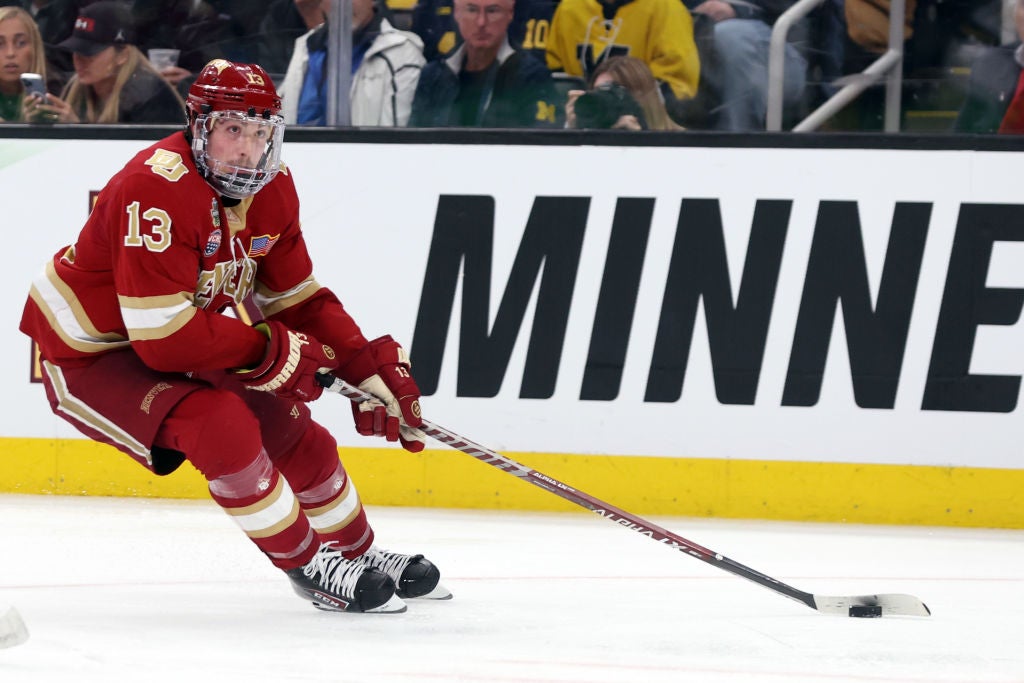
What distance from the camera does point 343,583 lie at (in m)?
2.75

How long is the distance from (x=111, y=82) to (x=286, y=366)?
6.75ft

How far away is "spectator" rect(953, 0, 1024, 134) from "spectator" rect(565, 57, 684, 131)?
0.80 meters

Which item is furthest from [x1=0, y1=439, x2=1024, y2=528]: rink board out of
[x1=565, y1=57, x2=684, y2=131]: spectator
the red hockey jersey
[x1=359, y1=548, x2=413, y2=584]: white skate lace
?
the red hockey jersey

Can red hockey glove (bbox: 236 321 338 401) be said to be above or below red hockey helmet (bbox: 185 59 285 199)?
below

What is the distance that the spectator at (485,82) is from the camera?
413 centimetres

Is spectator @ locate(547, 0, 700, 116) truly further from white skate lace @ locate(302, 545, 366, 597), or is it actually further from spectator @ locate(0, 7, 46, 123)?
white skate lace @ locate(302, 545, 366, 597)

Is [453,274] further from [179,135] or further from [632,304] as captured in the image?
[179,135]

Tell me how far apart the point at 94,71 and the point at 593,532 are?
2.04 meters

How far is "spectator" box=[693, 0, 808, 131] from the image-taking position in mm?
4047

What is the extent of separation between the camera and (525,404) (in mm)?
4082

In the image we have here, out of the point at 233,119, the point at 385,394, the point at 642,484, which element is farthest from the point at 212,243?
the point at 642,484

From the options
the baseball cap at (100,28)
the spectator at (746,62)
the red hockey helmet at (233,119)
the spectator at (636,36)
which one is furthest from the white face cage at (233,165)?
the baseball cap at (100,28)

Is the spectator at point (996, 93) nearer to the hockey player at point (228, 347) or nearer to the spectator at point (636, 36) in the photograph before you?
the spectator at point (636, 36)

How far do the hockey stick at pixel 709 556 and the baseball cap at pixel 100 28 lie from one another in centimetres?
203
